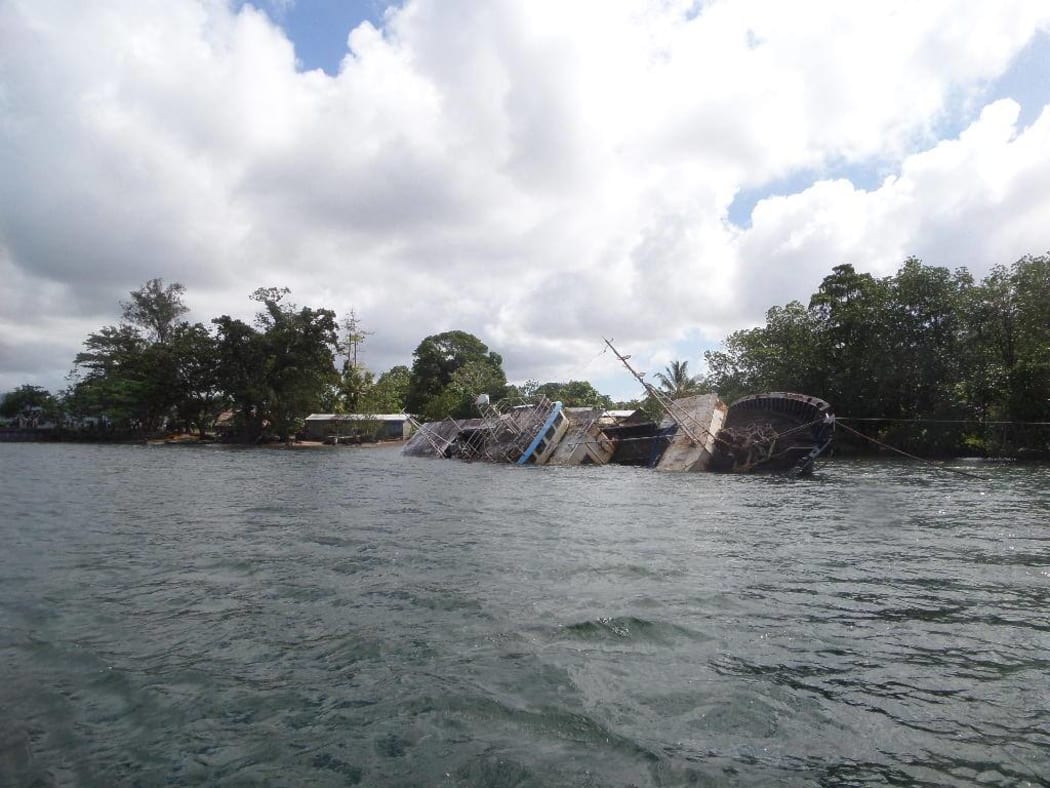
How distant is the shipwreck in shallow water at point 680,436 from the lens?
85.4 feet

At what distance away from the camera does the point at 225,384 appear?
189ft

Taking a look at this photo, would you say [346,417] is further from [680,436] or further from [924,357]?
[924,357]

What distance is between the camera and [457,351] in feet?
280

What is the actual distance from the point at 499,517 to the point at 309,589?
21.5 ft

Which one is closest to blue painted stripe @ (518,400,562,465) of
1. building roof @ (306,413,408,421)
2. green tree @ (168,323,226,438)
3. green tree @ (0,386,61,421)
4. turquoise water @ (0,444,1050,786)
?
turquoise water @ (0,444,1050,786)

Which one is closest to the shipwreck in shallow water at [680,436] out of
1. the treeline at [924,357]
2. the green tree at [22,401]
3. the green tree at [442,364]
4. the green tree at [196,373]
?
the treeline at [924,357]

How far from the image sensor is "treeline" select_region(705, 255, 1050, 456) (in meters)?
32.2

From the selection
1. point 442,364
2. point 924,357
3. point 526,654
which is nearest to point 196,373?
point 442,364

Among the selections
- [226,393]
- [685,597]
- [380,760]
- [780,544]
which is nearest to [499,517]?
[780,544]

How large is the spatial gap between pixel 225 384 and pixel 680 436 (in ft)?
146

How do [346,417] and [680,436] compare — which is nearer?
[680,436]

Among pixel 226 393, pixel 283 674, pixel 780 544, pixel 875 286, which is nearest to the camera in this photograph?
pixel 283 674

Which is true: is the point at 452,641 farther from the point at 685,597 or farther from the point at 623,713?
the point at 685,597

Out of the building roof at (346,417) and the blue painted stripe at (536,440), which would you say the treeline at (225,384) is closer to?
the building roof at (346,417)
